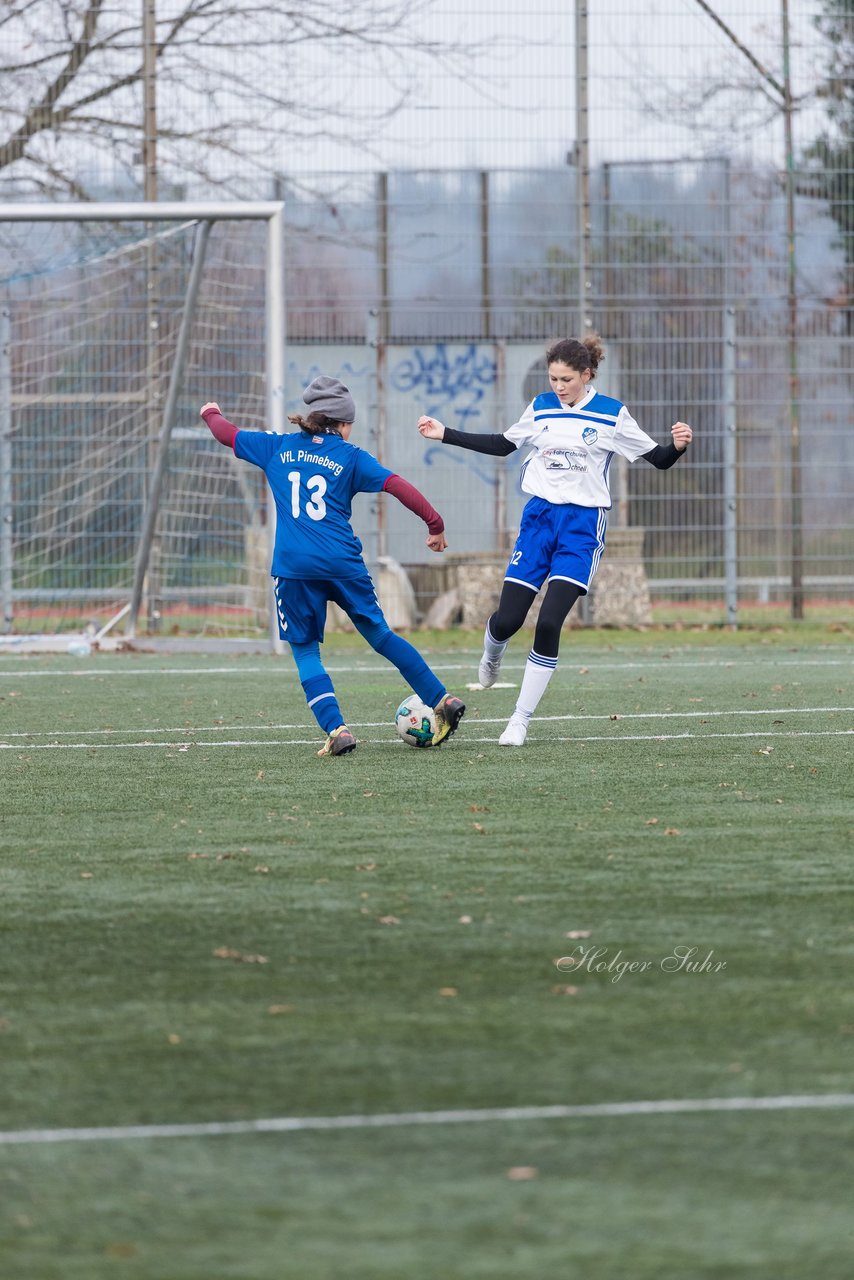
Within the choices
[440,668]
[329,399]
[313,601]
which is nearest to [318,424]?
[329,399]

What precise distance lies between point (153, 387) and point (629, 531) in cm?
445

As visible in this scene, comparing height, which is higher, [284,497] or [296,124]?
[296,124]

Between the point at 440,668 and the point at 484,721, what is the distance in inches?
135

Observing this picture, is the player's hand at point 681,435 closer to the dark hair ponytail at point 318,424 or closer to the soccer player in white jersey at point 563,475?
the soccer player in white jersey at point 563,475

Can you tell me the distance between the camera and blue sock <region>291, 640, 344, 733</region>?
7.51 meters

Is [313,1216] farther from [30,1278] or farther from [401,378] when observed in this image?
[401,378]

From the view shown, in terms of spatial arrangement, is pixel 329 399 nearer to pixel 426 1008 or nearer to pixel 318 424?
pixel 318 424

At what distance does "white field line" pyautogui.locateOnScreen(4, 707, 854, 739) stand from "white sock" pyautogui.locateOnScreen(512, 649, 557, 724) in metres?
0.87

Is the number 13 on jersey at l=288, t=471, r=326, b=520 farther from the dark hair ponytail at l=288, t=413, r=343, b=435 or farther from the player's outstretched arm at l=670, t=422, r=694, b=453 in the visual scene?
the player's outstretched arm at l=670, t=422, r=694, b=453

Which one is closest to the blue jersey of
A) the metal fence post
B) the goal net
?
the goal net

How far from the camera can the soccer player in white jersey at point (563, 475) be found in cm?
789

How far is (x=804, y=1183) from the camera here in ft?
8.29

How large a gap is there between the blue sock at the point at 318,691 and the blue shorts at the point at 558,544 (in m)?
1.02

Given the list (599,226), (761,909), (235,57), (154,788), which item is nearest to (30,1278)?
(761,909)
